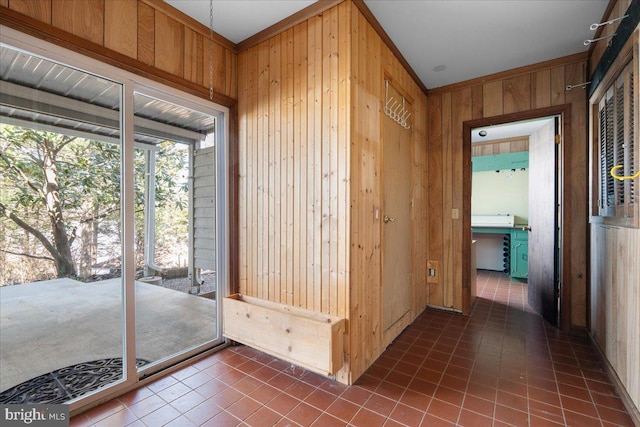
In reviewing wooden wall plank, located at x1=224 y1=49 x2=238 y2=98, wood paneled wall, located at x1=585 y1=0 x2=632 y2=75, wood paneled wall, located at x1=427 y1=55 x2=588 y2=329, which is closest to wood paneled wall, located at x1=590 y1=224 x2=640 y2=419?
wood paneled wall, located at x1=427 y1=55 x2=588 y2=329

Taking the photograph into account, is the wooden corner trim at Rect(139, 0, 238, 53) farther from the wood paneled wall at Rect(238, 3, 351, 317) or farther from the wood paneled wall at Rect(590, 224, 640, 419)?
the wood paneled wall at Rect(590, 224, 640, 419)

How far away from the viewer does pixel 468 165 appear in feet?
11.3

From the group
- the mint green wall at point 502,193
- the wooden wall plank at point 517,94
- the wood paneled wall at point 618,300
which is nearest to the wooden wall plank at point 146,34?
the wood paneled wall at point 618,300

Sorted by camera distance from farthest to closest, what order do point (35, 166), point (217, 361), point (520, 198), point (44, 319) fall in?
1. point (520, 198)
2. point (217, 361)
3. point (44, 319)
4. point (35, 166)

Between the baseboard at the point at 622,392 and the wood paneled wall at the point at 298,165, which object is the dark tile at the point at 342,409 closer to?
the wood paneled wall at the point at 298,165

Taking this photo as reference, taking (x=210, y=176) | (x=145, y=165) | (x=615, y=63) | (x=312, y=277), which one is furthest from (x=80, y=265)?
(x=615, y=63)

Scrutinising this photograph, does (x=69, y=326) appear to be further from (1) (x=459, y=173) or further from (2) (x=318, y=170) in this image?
(1) (x=459, y=173)

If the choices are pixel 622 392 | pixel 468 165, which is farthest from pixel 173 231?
pixel 622 392

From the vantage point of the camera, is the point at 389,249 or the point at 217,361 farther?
the point at 389,249

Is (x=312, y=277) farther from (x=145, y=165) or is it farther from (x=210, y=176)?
(x=145, y=165)

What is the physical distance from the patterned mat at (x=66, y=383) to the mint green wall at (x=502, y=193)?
6223 millimetres

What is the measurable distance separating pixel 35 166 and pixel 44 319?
3.23 ft

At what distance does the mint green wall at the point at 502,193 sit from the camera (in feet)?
18.7

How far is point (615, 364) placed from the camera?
78.8 inches
